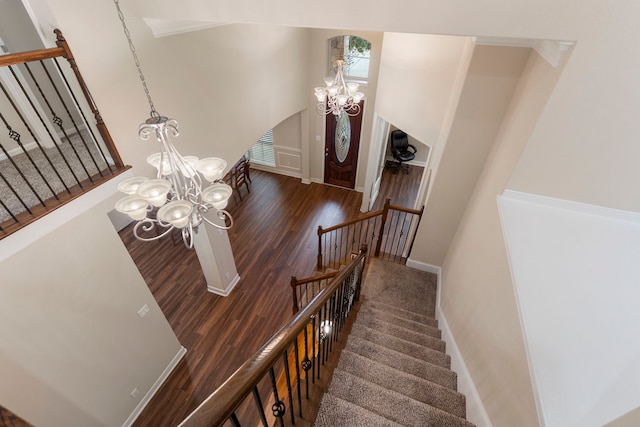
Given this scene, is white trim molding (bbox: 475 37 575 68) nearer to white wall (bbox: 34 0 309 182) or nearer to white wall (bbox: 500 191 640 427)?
white wall (bbox: 500 191 640 427)

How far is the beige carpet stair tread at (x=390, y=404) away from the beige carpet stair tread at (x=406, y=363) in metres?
0.46

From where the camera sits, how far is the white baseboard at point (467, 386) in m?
2.11

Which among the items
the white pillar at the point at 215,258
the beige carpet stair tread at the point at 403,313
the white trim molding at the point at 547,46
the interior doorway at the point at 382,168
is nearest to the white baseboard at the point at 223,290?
the white pillar at the point at 215,258

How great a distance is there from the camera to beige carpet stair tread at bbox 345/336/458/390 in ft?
8.61

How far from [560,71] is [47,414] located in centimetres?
485

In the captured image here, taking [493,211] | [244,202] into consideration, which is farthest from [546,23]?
[244,202]

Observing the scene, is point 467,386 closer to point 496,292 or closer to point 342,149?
point 496,292

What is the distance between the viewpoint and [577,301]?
1675 mm

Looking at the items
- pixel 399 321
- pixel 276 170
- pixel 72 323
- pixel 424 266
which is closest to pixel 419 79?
pixel 424 266

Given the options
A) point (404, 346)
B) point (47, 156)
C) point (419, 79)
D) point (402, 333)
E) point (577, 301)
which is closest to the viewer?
point (577, 301)

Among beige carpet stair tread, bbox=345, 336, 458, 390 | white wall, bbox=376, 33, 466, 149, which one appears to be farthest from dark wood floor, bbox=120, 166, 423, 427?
white wall, bbox=376, 33, 466, 149

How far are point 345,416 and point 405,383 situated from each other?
0.75 meters

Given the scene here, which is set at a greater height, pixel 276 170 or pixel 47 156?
pixel 47 156

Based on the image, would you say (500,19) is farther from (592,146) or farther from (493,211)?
(493,211)
